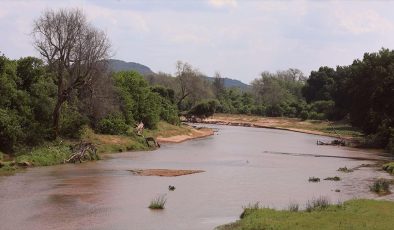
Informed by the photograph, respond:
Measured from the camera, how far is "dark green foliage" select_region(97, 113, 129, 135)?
6525 cm

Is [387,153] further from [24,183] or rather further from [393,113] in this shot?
[24,183]

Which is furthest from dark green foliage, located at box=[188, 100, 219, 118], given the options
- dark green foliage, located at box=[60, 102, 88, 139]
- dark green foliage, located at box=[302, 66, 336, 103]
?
dark green foliage, located at box=[60, 102, 88, 139]

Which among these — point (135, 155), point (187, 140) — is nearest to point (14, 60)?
point (135, 155)

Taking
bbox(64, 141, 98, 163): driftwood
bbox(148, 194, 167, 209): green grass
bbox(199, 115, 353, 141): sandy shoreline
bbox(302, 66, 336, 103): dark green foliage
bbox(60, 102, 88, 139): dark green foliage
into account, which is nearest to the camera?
bbox(148, 194, 167, 209): green grass

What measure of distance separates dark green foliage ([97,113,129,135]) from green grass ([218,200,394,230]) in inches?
1661

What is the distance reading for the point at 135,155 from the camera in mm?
57844

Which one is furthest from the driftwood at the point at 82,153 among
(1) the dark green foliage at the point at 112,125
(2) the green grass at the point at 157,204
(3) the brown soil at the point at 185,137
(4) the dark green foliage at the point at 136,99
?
(3) the brown soil at the point at 185,137

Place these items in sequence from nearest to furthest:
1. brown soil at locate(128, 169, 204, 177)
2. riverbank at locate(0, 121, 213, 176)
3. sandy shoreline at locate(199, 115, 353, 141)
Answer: brown soil at locate(128, 169, 204, 177) < riverbank at locate(0, 121, 213, 176) < sandy shoreline at locate(199, 115, 353, 141)

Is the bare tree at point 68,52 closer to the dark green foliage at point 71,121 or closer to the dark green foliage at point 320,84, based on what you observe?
the dark green foliage at point 71,121

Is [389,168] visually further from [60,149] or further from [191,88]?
[191,88]

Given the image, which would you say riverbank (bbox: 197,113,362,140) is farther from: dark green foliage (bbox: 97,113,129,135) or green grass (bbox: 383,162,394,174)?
dark green foliage (bbox: 97,113,129,135)

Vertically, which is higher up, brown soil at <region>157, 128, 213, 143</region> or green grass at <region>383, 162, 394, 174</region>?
brown soil at <region>157, 128, 213, 143</region>

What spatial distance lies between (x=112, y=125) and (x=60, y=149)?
50.8ft

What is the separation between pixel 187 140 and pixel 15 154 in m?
38.7
